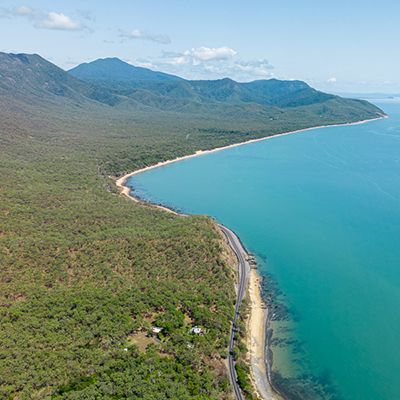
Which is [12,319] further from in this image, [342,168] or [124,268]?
[342,168]

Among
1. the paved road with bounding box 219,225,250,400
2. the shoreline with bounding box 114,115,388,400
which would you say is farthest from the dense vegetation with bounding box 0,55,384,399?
the shoreline with bounding box 114,115,388,400

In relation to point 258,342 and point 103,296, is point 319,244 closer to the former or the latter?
point 258,342

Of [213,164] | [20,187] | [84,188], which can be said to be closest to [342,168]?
[213,164]

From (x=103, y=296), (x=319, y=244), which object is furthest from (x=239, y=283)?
(x=319, y=244)

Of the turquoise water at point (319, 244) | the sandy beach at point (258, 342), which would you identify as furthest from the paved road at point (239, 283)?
the turquoise water at point (319, 244)

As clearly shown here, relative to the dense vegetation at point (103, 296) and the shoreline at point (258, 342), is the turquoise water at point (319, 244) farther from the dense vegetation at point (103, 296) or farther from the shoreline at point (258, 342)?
the dense vegetation at point (103, 296)

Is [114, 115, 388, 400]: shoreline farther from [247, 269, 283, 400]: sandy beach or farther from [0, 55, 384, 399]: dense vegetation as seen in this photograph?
[0, 55, 384, 399]: dense vegetation
